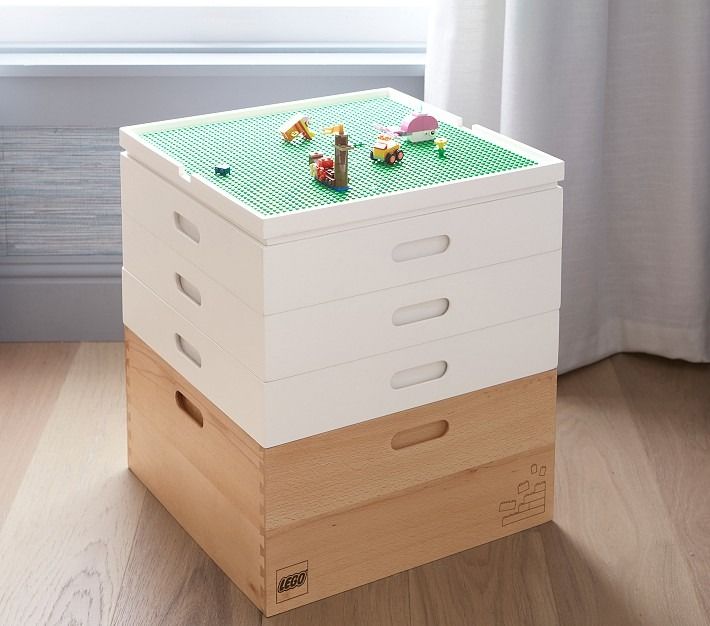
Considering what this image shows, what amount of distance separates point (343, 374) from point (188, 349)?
27cm

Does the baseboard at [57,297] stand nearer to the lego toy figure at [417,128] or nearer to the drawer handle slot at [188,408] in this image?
the drawer handle slot at [188,408]

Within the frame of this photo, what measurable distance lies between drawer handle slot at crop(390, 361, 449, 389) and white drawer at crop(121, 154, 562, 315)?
0.43 feet

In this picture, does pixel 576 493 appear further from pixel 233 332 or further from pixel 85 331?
pixel 85 331

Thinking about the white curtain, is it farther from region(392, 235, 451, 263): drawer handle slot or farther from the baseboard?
the baseboard

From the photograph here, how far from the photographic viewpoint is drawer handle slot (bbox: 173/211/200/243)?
1.53 meters

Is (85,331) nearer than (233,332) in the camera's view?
No

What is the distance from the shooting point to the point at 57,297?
2.21m

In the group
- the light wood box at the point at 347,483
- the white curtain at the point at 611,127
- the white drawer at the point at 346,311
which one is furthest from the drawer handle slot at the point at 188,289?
the white curtain at the point at 611,127

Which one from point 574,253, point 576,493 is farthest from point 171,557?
point 574,253

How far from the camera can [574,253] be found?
2.06m

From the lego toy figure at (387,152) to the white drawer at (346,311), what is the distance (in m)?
0.18

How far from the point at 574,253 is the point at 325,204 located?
79 centimetres

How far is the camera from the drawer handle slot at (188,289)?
1.56 metres

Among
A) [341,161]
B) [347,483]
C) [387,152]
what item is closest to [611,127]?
[387,152]
